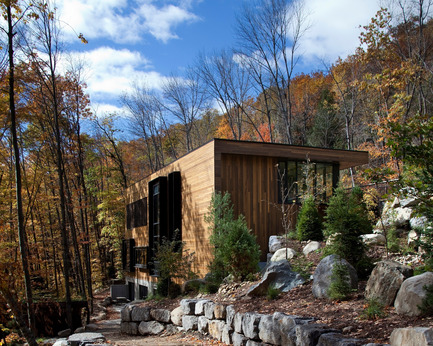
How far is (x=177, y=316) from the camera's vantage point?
787cm

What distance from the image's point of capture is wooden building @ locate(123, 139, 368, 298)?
10.3m

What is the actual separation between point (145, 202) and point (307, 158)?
7624mm

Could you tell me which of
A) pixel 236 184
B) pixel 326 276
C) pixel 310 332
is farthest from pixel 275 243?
pixel 310 332

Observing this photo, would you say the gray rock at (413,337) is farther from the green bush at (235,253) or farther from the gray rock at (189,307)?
the gray rock at (189,307)

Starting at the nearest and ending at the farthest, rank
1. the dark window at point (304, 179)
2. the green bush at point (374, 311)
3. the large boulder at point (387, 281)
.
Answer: the green bush at point (374, 311)
the large boulder at point (387, 281)
the dark window at point (304, 179)

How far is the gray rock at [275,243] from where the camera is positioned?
31.6 feet

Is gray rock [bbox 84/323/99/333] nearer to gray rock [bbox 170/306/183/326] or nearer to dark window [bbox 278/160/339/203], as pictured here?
gray rock [bbox 170/306/183/326]

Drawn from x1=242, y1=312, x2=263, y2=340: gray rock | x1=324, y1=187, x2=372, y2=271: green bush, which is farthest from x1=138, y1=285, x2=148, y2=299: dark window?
x1=324, y1=187, x2=372, y2=271: green bush

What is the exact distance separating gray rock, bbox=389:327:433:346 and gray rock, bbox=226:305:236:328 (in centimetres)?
300

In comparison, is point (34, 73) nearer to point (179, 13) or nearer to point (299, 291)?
point (179, 13)

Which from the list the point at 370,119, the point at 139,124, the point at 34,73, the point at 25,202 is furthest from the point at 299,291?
the point at 139,124

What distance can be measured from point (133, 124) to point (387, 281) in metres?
23.9

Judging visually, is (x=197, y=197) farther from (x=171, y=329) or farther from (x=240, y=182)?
(x=171, y=329)

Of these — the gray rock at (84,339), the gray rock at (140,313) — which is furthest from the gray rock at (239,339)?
the gray rock at (140,313)
